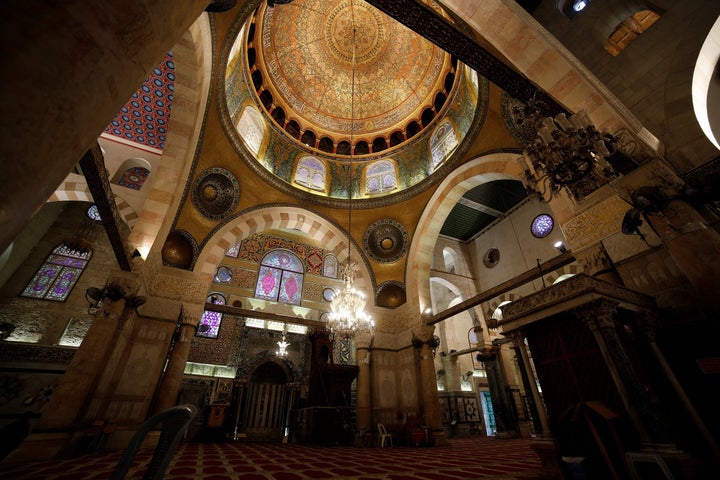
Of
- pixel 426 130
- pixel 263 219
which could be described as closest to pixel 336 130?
pixel 426 130

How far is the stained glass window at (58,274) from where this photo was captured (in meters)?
9.62

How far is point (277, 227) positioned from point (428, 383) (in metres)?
6.51

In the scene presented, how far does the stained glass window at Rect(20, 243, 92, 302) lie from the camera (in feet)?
31.6

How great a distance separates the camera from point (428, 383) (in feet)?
→ 26.1

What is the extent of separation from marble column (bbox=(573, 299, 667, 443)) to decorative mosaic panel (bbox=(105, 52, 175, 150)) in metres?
9.63

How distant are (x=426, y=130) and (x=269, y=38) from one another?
6.09 metres

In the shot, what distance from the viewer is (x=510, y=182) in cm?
1135

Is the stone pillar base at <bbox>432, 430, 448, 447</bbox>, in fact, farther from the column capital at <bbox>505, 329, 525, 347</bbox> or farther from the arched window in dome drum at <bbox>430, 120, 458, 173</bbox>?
the arched window in dome drum at <bbox>430, 120, 458, 173</bbox>

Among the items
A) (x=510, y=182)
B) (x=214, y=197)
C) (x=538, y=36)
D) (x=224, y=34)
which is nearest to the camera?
(x=538, y=36)

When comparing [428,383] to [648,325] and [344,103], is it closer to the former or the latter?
[648,325]

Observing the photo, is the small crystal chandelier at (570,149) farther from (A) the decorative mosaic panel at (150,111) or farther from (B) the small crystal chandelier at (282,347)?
(B) the small crystal chandelier at (282,347)

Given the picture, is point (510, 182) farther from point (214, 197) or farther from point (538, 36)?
point (214, 197)

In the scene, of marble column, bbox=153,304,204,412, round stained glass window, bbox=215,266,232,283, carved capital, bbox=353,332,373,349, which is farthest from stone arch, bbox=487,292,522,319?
round stained glass window, bbox=215,266,232,283

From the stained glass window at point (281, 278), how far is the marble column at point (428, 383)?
6.96 m
